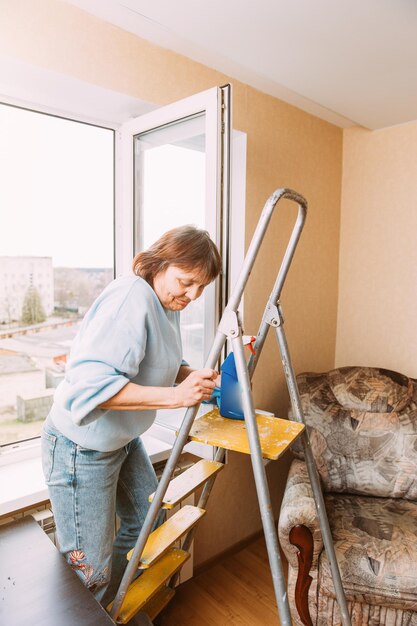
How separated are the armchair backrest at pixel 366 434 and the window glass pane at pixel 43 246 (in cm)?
121

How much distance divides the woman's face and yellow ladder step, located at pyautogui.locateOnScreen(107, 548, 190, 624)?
898mm

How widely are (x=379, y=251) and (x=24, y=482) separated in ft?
7.32

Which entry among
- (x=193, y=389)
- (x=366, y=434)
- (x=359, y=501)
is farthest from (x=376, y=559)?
(x=193, y=389)

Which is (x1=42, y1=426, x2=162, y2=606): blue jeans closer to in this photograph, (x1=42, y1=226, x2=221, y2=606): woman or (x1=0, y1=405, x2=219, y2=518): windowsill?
(x1=42, y1=226, x2=221, y2=606): woman

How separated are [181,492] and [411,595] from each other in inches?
37.1

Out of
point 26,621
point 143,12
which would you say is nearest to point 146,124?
point 143,12

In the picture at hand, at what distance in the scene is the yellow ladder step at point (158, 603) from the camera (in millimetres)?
1687

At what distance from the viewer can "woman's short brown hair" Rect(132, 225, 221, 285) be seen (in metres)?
1.26

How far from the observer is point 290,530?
1.67m

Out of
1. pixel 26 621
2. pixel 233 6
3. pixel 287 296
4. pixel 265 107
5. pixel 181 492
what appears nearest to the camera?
pixel 26 621

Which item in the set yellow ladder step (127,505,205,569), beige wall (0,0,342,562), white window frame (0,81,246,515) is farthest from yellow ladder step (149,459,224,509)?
beige wall (0,0,342,562)

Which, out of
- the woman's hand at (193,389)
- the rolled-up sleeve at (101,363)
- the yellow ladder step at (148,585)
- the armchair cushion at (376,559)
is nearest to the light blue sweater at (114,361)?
the rolled-up sleeve at (101,363)

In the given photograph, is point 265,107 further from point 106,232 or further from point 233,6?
point 106,232

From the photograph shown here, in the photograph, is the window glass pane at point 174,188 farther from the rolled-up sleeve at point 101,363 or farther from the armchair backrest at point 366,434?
the armchair backrest at point 366,434
